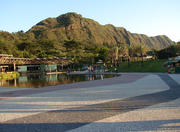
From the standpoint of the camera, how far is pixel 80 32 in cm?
13725

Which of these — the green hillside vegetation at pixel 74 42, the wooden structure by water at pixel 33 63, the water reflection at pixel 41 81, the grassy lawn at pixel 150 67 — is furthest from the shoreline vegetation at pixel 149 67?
the wooden structure by water at pixel 33 63

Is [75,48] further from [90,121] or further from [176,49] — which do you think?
[90,121]

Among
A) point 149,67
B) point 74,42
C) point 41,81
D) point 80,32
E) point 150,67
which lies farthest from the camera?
point 80,32

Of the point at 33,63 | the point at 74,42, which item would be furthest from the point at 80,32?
the point at 33,63

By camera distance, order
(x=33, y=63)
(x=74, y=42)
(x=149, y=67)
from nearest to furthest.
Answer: (x=149, y=67) < (x=33, y=63) < (x=74, y=42)

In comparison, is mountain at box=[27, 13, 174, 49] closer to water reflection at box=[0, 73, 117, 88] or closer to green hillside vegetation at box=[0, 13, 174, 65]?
green hillside vegetation at box=[0, 13, 174, 65]

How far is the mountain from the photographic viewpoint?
4840 inches

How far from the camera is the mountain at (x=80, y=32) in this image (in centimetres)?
12293

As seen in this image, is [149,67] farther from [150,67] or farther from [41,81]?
[41,81]

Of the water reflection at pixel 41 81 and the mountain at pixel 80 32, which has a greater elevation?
the mountain at pixel 80 32

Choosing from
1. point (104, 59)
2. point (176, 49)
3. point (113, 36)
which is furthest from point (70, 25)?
point (176, 49)

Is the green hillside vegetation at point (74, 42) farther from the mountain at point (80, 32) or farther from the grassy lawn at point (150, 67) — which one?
the grassy lawn at point (150, 67)

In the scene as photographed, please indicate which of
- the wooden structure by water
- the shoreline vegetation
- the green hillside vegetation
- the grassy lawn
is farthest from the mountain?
the grassy lawn

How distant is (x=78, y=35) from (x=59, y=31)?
14507 millimetres
